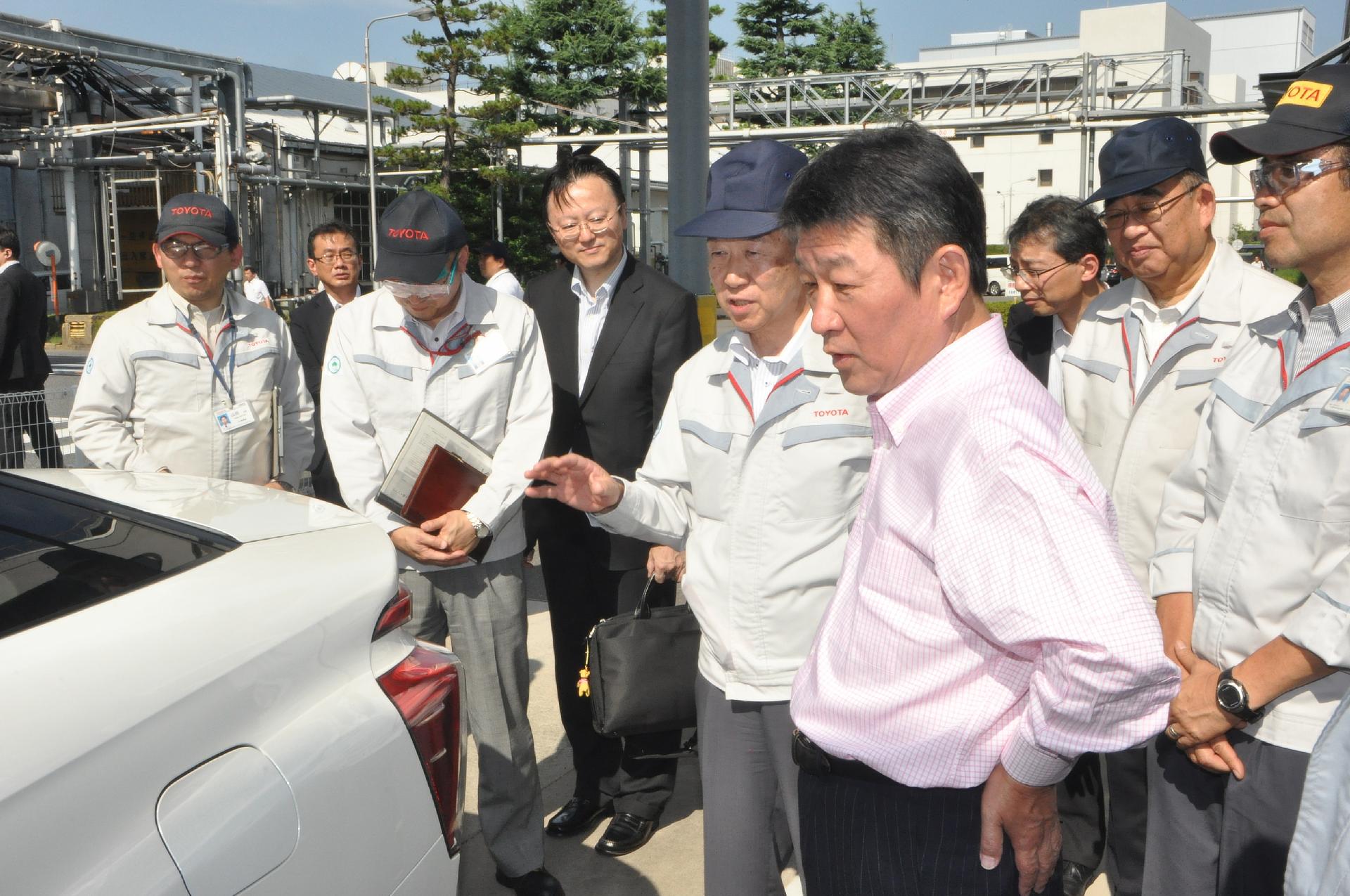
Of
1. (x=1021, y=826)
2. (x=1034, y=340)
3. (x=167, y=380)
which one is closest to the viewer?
(x=1021, y=826)

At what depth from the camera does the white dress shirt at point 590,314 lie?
12.7 ft

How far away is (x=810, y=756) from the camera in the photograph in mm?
1773

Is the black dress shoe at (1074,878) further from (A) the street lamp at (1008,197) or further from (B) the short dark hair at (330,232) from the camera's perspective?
(A) the street lamp at (1008,197)

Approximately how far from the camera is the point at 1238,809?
7.00 ft

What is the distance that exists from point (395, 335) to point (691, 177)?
3.12m

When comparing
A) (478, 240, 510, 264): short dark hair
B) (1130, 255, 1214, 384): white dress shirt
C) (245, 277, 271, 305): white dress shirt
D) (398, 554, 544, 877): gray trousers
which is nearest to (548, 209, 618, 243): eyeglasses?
(398, 554, 544, 877): gray trousers

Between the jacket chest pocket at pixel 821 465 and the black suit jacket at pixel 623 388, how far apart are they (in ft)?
4.42

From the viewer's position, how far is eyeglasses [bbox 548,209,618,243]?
378 centimetres

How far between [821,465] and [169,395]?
228cm

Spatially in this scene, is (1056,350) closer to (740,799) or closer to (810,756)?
(740,799)

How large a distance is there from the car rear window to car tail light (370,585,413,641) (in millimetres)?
291

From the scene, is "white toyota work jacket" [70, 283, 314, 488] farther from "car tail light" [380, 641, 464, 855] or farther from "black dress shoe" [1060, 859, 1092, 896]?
"black dress shoe" [1060, 859, 1092, 896]

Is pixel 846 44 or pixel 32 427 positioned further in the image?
pixel 846 44

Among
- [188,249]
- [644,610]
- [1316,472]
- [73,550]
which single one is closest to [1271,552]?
[1316,472]
